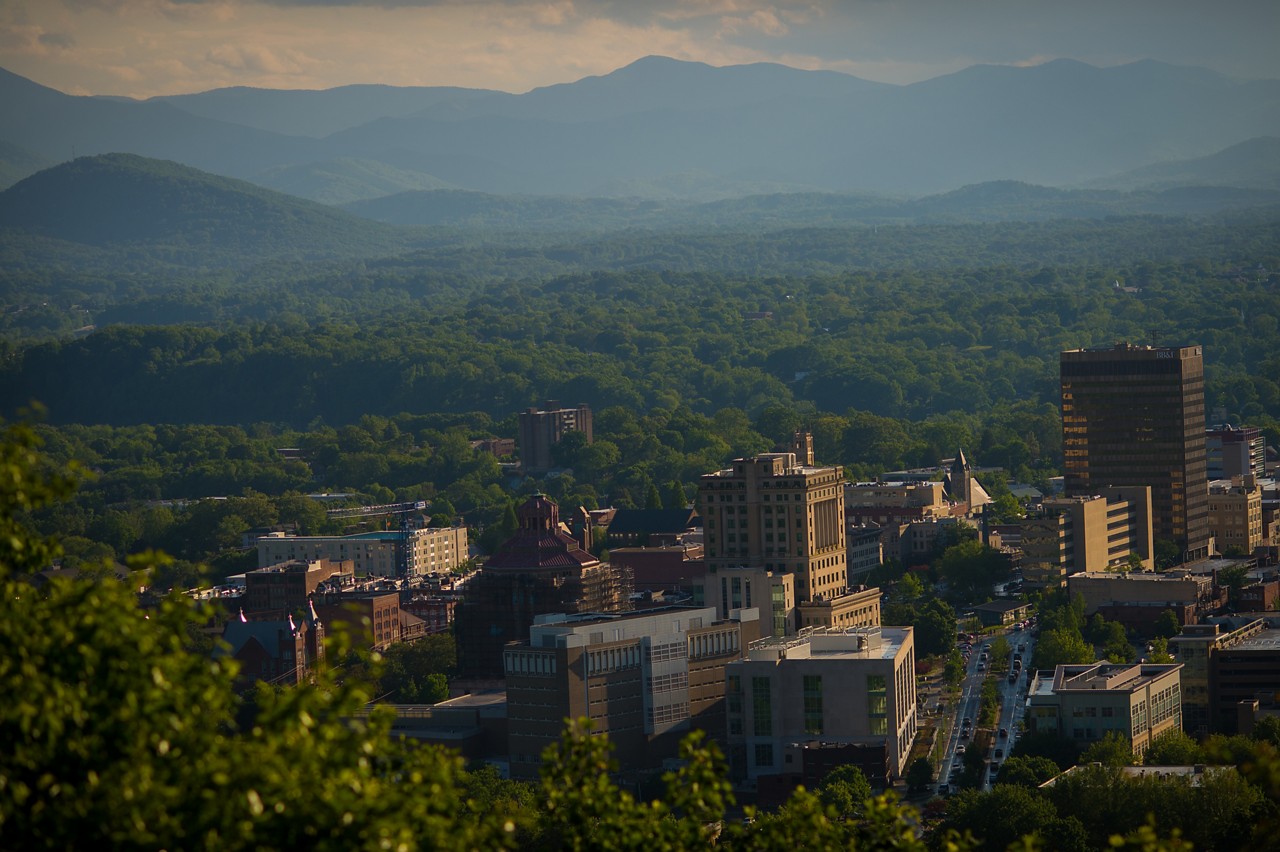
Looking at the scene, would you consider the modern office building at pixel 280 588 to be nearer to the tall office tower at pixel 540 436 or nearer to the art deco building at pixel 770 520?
the art deco building at pixel 770 520

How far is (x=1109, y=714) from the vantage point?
58.2m

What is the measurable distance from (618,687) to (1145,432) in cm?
4109

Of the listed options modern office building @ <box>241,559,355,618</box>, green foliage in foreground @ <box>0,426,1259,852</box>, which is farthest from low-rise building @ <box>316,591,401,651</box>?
green foliage in foreground @ <box>0,426,1259,852</box>

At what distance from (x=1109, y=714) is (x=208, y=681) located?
42053 mm

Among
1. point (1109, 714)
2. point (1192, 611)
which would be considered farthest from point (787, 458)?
point (1109, 714)

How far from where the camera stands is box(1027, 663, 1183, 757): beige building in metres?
58.0

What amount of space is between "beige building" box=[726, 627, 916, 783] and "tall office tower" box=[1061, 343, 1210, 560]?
123ft

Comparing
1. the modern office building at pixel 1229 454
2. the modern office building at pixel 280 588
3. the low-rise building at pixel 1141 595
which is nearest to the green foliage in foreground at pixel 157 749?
the low-rise building at pixel 1141 595

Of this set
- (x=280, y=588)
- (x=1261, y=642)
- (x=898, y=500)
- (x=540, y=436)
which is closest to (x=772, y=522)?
(x=1261, y=642)

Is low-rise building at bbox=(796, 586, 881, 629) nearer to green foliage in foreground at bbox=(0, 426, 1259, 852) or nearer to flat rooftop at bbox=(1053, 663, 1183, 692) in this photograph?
flat rooftop at bbox=(1053, 663, 1183, 692)

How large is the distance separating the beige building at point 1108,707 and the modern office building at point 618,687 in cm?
815

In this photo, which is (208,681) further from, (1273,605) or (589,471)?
(589,471)

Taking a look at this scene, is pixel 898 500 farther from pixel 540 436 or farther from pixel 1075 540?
pixel 540 436

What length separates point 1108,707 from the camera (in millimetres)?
58188
